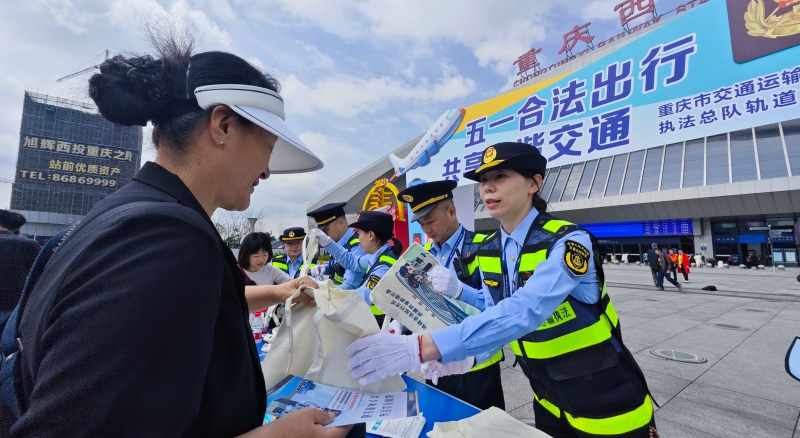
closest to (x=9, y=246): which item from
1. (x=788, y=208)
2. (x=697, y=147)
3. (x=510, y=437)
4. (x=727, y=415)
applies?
(x=510, y=437)

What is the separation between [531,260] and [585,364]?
50 centimetres

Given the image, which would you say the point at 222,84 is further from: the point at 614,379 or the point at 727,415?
the point at 727,415

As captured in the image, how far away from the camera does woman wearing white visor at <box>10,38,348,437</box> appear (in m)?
0.52

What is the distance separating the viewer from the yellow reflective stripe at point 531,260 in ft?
5.39

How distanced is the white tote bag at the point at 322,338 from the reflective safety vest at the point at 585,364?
2.58 feet

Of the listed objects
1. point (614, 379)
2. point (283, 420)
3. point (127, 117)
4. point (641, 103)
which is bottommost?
point (614, 379)

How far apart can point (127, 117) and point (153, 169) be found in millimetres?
219

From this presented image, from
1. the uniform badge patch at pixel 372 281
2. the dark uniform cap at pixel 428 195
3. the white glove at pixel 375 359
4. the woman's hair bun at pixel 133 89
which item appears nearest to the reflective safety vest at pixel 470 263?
the dark uniform cap at pixel 428 195

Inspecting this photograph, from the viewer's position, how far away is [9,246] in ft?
9.02

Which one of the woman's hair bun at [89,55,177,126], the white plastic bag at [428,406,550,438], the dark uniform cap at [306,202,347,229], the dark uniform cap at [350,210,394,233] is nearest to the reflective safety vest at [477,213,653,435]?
the white plastic bag at [428,406,550,438]

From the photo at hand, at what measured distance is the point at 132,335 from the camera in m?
0.53

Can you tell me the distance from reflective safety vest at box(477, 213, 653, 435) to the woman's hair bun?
1.55 m

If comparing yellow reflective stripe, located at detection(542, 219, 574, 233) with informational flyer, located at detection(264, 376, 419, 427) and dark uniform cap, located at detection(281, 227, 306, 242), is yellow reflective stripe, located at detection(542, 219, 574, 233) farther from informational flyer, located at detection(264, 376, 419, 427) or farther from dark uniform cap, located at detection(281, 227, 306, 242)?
dark uniform cap, located at detection(281, 227, 306, 242)

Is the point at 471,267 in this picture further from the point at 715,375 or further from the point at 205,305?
the point at 715,375
